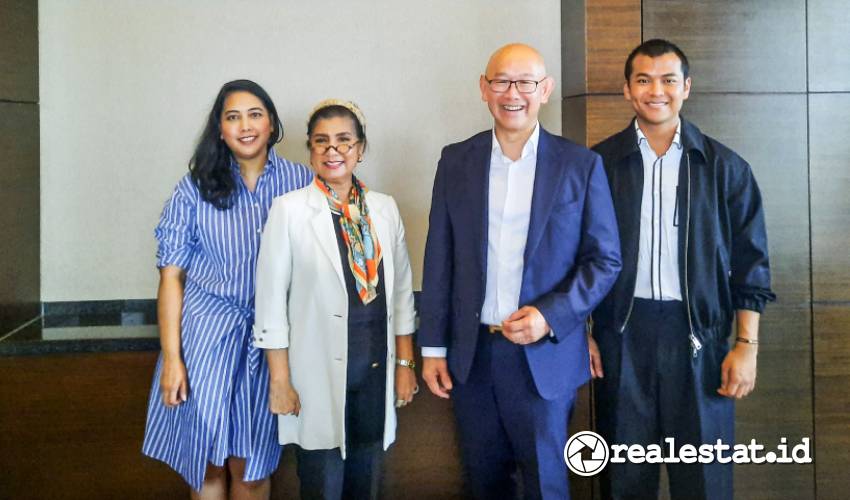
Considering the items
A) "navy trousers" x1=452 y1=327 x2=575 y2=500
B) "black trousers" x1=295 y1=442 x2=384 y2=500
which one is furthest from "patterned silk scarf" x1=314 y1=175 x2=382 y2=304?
"black trousers" x1=295 y1=442 x2=384 y2=500

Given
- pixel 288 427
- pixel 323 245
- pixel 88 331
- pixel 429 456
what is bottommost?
pixel 429 456

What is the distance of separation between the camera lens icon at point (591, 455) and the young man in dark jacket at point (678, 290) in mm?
47

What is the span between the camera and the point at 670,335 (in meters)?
2.06

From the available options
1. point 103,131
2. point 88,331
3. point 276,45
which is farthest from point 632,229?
point 103,131

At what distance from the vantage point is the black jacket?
2.05m

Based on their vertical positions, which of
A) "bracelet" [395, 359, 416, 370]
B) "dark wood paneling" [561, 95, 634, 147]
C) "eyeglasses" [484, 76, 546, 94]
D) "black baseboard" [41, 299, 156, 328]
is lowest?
"bracelet" [395, 359, 416, 370]

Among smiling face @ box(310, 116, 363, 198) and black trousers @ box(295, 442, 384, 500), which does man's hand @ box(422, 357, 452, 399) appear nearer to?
black trousers @ box(295, 442, 384, 500)

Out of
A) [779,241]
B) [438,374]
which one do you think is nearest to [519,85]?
[438,374]

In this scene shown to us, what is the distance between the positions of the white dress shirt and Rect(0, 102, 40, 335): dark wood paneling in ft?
6.50

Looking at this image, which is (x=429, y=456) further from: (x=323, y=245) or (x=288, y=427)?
(x=323, y=245)

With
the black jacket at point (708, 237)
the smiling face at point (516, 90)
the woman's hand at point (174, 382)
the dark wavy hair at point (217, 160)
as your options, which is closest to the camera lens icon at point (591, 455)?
the black jacket at point (708, 237)

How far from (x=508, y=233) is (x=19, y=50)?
7.33ft

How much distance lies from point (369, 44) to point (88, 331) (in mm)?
1716

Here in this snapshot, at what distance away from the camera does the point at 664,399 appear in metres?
2.07
